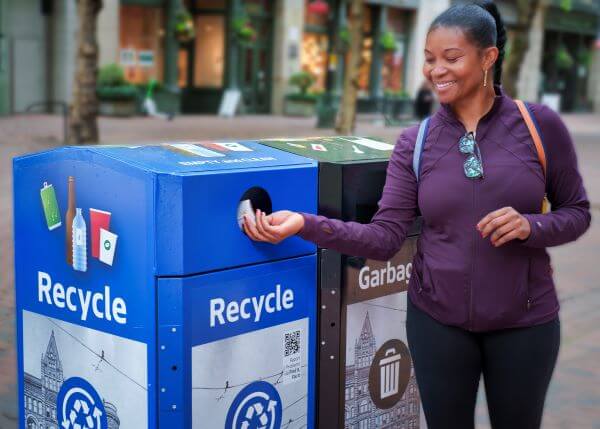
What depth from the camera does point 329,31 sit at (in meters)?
29.7

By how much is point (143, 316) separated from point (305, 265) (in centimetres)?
64

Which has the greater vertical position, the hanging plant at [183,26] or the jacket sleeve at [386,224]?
the hanging plant at [183,26]

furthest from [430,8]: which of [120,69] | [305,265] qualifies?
[305,265]

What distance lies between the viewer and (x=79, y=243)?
9.31ft

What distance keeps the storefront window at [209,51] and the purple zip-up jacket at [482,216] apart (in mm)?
24664


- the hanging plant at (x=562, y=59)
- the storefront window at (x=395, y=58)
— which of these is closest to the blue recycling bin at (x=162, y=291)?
the storefront window at (x=395, y=58)

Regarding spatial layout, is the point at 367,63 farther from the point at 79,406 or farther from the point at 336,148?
the point at 79,406

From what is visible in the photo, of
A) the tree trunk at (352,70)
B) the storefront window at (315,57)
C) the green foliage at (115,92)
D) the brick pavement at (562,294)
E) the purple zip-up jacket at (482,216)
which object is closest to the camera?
the purple zip-up jacket at (482,216)

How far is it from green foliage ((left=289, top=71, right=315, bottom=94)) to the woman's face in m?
24.9

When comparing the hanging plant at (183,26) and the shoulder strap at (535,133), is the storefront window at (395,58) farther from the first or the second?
the shoulder strap at (535,133)

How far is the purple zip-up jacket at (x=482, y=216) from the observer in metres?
2.51

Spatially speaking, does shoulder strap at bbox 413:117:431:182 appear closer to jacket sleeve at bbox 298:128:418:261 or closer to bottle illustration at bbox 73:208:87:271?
jacket sleeve at bbox 298:128:418:261

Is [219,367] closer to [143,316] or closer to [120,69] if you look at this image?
[143,316]

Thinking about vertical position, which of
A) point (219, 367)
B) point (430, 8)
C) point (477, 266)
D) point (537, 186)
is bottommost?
point (219, 367)
